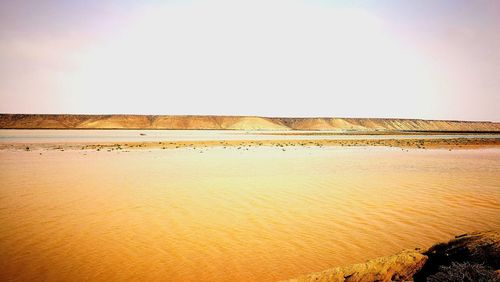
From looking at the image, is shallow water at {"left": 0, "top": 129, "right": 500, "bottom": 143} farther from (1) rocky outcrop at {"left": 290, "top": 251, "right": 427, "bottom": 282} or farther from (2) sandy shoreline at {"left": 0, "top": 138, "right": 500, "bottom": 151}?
(1) rocky outcrop at {"left": 290, "top": 251, "right": 427, "bottom": 282}

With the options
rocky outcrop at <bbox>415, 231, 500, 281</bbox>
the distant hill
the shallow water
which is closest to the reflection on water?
rocky outcrop at <bbox>415, 231, 500, 281</bbox>

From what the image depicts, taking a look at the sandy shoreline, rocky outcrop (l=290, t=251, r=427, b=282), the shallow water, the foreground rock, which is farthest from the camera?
the shallow water

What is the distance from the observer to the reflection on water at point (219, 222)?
4930 millimetres

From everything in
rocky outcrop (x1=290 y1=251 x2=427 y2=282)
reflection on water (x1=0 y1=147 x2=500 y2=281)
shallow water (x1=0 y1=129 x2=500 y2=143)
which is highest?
shallow water (x1=0 y1=129 x2=500 y2=143)

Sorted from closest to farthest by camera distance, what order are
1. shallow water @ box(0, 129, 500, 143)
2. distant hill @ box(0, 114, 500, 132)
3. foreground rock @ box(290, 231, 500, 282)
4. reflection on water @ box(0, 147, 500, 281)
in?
foreground rock @ box(290, 231, 500, 282) → reflection on water @ box(0, 147, 500, 281) → shallow water @ box(0, 129, 500, 143) → distant hill @ box(0, 114, 500, 132)

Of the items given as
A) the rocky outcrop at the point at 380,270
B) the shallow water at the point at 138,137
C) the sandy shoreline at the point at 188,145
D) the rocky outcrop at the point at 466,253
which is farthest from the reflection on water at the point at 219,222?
the shallow water at the point at 138,137

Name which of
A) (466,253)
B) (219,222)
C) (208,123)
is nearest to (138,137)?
(219,222)

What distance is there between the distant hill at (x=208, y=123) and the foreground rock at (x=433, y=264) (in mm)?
131192

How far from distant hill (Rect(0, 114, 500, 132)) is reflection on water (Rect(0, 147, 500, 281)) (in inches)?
4941

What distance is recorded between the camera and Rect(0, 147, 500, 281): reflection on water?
4930 millimetres

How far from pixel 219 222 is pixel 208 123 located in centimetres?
14660

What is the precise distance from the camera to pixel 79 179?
40.1 feet

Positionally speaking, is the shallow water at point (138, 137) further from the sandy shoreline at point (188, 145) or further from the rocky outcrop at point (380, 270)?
the rocky outcrop at point (380, 270)

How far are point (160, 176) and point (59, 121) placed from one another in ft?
472
